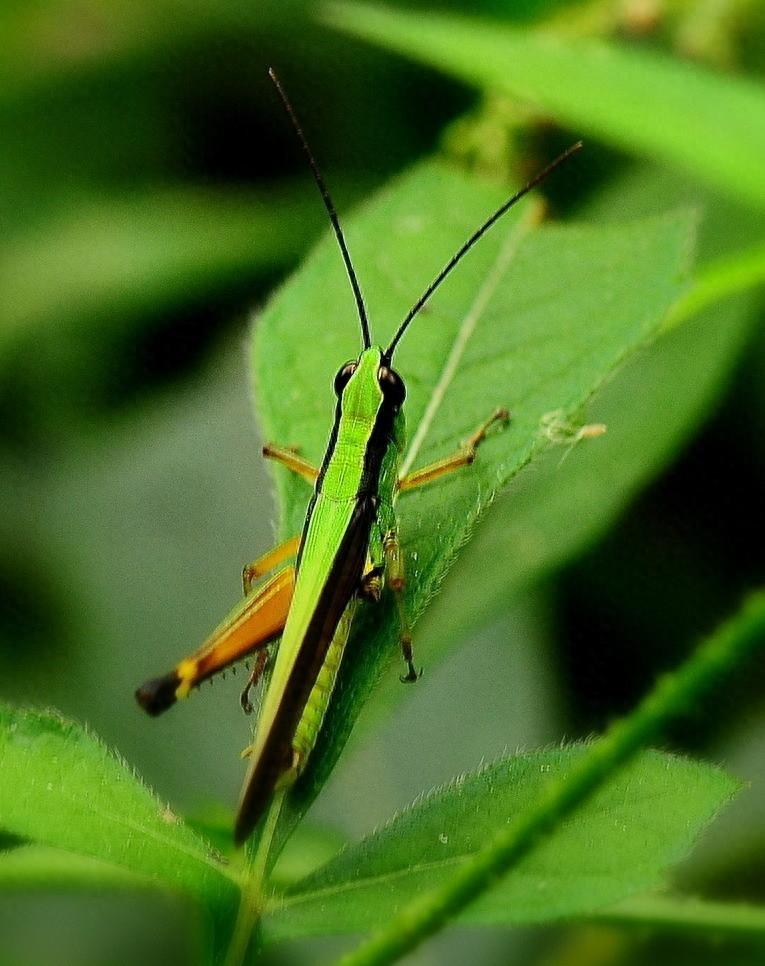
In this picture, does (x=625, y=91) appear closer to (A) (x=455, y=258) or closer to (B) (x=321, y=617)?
(A) (x=455, y=258)

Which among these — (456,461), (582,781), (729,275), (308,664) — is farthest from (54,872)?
(729,275)

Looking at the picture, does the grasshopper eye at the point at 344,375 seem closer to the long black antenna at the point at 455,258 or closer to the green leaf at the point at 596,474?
the long black antenna at the point at 455,258

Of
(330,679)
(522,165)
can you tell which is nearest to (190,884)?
(330,679)

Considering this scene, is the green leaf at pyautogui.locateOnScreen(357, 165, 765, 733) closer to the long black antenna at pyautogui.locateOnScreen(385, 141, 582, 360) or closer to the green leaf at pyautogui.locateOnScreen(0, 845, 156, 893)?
the long black antenna at pyautogui.locateOnScreen(385, 141, 582, 360)

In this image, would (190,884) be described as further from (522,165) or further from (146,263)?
(146,263)

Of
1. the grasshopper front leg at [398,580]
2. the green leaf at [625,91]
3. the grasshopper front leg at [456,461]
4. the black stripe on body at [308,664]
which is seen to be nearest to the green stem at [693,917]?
the grasshopper front leg at [398,580]

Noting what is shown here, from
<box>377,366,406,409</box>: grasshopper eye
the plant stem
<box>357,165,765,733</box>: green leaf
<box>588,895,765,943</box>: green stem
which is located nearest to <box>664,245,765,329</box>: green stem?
<box>357,165,765,733</box>: green leaf
